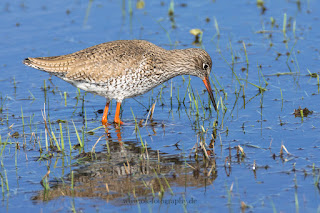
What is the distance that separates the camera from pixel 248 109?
10422 mm

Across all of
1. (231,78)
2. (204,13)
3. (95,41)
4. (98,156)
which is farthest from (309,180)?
(204,13)

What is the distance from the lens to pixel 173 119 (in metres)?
10.2

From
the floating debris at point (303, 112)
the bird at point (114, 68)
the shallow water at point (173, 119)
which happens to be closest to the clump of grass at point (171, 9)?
the shallow water at point (173, 119)

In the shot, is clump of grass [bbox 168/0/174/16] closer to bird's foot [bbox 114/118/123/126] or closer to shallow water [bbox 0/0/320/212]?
shallow water [bbox 0/0/320/212]

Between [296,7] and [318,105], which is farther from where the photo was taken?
[296,7]

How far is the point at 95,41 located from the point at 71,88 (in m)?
2.25

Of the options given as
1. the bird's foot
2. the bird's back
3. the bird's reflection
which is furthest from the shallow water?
the bird's back

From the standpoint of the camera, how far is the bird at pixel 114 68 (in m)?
9.76

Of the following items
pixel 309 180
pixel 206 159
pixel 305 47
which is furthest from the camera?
pixel 305 47

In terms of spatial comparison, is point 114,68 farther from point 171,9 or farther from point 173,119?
point 171,9

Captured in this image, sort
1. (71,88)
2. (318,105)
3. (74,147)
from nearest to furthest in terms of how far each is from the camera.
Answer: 1. (74,147)
2. (318,105)
3. (71,88)

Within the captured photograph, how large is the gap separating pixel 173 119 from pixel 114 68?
1431 millimetres

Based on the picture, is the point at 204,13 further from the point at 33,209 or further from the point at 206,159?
the point at 33,209

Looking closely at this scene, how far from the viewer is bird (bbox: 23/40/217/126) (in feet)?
32.0
